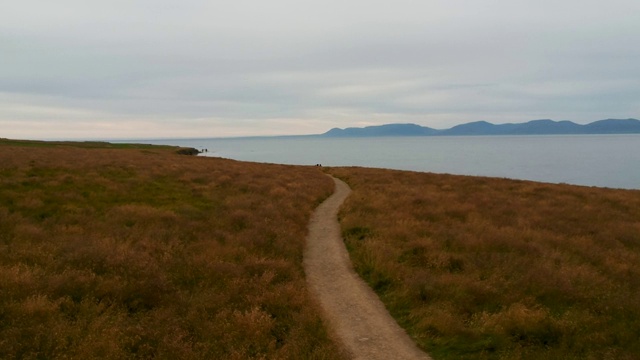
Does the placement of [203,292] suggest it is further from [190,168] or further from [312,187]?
[190,168]

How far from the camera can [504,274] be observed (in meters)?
13.7

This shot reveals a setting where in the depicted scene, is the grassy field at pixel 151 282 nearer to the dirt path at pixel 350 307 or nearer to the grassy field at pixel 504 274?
the dirt path at pixel 350 307

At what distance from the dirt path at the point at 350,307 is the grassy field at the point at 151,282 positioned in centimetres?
65

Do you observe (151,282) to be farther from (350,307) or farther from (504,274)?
(504,274)

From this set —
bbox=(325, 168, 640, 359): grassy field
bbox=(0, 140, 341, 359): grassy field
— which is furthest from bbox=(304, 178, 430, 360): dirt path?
bbox=(0, 140, 341, 359): grassy field

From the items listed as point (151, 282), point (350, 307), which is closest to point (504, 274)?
point (350, 307)

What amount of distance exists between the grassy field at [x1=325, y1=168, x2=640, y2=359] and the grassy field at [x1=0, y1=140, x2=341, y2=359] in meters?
3.00

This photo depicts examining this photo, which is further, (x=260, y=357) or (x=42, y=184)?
(x=42, y=184)

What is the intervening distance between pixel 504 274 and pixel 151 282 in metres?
11.5

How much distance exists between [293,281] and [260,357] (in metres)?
4.34

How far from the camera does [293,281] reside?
1279cm

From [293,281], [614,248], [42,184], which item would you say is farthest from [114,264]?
[614,248]

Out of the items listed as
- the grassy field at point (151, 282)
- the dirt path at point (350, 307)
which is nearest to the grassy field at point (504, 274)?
the dirt path at point (350, 307)

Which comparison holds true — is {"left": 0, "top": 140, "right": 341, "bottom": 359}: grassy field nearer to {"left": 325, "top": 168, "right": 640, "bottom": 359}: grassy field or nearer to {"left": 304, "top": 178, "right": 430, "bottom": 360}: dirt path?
{"left": 304, "top": 178, "right": 430, "bottom": 360}: dirt path
